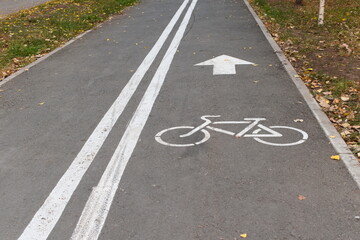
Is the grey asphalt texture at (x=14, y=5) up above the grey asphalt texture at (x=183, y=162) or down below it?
below

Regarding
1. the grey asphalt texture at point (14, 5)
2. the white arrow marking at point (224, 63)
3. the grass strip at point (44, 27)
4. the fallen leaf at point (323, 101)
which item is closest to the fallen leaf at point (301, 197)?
the fallen leaf at point (323, 101)

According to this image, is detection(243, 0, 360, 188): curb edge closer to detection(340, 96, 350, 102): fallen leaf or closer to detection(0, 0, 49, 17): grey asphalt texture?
detection(340, 96, 350, 102): fallen leaf

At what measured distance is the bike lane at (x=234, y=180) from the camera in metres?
3.88

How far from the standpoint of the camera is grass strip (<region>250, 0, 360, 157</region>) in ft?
21.7

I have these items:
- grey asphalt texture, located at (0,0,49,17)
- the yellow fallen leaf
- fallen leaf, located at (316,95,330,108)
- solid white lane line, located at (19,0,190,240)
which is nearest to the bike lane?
the yellow fallen leaf

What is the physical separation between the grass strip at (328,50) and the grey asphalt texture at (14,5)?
11643 millimetres

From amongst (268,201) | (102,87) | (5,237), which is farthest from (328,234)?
(102,87)

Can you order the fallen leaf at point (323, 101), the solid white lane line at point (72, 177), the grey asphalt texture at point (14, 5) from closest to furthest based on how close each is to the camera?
the solid white lane line at point (72, 177)
the fallen leaf at point (323, 101)
the grey asphalt texture at point (14, 5)

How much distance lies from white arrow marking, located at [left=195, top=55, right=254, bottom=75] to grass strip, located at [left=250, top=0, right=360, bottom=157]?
1.21 metres

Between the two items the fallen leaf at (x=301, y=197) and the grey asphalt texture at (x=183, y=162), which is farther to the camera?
the fallen leaf at (x=301, y=197)

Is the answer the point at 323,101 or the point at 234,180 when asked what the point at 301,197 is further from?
the point at 323,101

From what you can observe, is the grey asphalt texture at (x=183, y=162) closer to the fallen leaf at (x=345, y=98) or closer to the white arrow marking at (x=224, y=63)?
the white arrow marking at (x=224, y=63)

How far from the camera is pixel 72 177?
4.94 meters

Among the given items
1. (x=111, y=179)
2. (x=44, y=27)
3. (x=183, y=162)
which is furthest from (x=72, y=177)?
(x=44, y=27)
